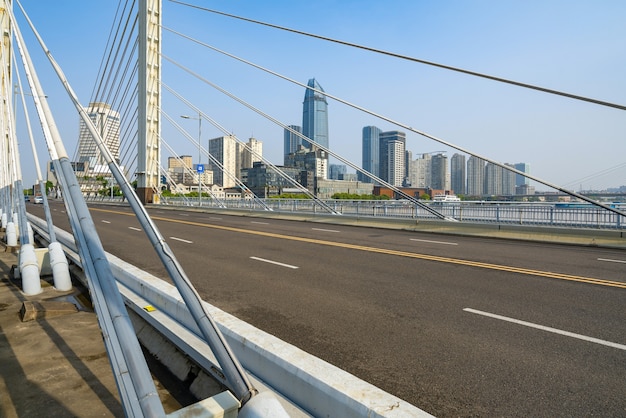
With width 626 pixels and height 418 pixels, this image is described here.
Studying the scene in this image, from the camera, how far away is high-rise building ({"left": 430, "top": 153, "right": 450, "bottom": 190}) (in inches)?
5797

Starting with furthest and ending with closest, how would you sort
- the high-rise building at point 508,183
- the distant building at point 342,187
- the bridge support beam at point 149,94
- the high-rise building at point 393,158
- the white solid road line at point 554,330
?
the high-rise building at point 393,158 → the high-rise building at point 508,183 → the distant building at point 342,187 → the bridge support beam at point 149,94 → the white solid road line at point 554,330

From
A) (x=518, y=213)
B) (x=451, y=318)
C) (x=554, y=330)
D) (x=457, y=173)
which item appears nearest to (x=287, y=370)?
(x=451, y=318)

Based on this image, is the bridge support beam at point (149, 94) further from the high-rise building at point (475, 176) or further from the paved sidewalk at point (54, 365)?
the high-rise building at point (475, 176)

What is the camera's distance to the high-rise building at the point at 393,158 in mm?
147750

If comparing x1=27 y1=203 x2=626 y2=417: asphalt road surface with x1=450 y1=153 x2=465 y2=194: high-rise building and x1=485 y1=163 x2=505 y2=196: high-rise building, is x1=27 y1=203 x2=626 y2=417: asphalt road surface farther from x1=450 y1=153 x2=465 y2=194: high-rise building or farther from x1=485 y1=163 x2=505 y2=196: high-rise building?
x1=450 y1=153 x2=465 y2=194: high-rise building

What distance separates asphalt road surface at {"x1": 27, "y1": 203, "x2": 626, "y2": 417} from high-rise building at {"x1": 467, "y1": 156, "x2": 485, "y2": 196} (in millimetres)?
141274

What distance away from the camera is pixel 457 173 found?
160250mm

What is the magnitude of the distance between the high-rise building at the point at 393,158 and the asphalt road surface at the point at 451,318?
139m

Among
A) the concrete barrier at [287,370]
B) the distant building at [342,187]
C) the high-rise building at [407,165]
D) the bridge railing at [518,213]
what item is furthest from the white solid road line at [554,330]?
the high-rise building at [407,165]

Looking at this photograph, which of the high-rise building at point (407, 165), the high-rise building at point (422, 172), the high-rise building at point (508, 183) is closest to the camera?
the high-rise building at point (508, 183)

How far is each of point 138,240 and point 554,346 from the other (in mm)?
14075

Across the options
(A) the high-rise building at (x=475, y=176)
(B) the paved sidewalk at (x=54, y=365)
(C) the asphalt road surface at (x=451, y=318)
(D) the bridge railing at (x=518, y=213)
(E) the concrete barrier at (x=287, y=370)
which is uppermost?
(A) the high-rise building at (x=475, y=176)

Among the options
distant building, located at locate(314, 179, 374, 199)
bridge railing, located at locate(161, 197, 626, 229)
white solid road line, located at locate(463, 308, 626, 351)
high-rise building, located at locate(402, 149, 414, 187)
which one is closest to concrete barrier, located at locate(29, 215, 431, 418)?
white solid road line, located at locate(463, 308, 626, 351)

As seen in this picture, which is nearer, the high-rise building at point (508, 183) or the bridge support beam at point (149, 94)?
the bridge support beam at point (149, 94)
